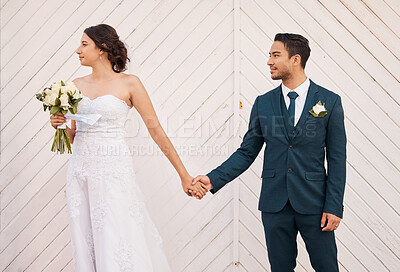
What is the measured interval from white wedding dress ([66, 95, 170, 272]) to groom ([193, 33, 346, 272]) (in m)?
0.77

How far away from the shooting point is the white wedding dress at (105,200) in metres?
2.73

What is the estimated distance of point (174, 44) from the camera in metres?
3.54

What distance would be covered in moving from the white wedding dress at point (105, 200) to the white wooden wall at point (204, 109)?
2.14 ft

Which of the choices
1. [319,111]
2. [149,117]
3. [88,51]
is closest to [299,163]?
[319,111]

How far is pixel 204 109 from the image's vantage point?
11.6 feet

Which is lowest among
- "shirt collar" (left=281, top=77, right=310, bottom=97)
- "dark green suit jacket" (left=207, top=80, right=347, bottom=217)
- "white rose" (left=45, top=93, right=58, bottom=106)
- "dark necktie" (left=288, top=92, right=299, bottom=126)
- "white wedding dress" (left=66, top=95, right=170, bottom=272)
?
"white wedding dress" (left=66, top=95, right=170, bottom=272)

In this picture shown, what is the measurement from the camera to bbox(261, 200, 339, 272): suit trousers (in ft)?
8.25

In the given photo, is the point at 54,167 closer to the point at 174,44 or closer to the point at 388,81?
the point at 174,44

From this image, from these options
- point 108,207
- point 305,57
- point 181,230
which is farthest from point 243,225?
point 305,57

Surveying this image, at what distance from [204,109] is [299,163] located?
3.78ft

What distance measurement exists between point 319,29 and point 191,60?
38.0 inches

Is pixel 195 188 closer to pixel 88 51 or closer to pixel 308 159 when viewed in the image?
pixel 308 159

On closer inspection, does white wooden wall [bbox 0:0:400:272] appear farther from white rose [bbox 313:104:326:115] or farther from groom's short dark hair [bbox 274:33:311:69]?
white rose [bbox 313:104:326:115]

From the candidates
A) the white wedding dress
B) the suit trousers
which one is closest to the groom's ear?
the suit trousers
